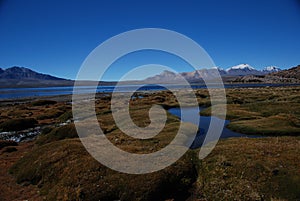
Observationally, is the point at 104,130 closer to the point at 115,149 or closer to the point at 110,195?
the point at 115,149

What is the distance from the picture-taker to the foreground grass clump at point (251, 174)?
1572 centimetres

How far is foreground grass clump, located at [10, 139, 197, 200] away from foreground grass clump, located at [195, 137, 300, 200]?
175cm

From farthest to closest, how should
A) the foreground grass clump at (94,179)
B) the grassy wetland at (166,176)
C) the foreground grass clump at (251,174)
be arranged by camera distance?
the foreground grass clump at (94,179)
the grassy wetland at (166,176)
the foreground grass clump at (251,174)

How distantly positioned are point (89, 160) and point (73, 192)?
446 cm

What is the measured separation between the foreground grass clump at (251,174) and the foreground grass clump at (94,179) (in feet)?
5.74

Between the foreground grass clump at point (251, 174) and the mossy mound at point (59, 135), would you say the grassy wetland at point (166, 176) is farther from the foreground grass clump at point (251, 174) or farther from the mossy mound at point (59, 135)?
the mossy mound at point (59, 135)

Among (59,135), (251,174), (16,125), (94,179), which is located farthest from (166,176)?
(16,125)

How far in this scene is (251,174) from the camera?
17.9m

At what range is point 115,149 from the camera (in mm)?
24422

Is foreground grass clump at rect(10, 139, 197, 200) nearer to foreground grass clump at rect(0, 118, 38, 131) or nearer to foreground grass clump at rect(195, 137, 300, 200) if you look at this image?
foreground grass clump at rect(195, 137, 300, 200)

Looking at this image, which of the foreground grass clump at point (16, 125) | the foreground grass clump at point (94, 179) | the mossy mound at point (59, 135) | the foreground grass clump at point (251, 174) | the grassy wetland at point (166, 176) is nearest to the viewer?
the foreground grass clump at point (251, 174)

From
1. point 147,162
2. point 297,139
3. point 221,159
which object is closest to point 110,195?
point 147,162

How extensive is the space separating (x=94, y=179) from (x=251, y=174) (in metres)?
13.3

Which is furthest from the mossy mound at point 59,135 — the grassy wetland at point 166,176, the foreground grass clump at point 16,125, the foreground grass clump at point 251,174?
the foreground grass clump at point 251,174
